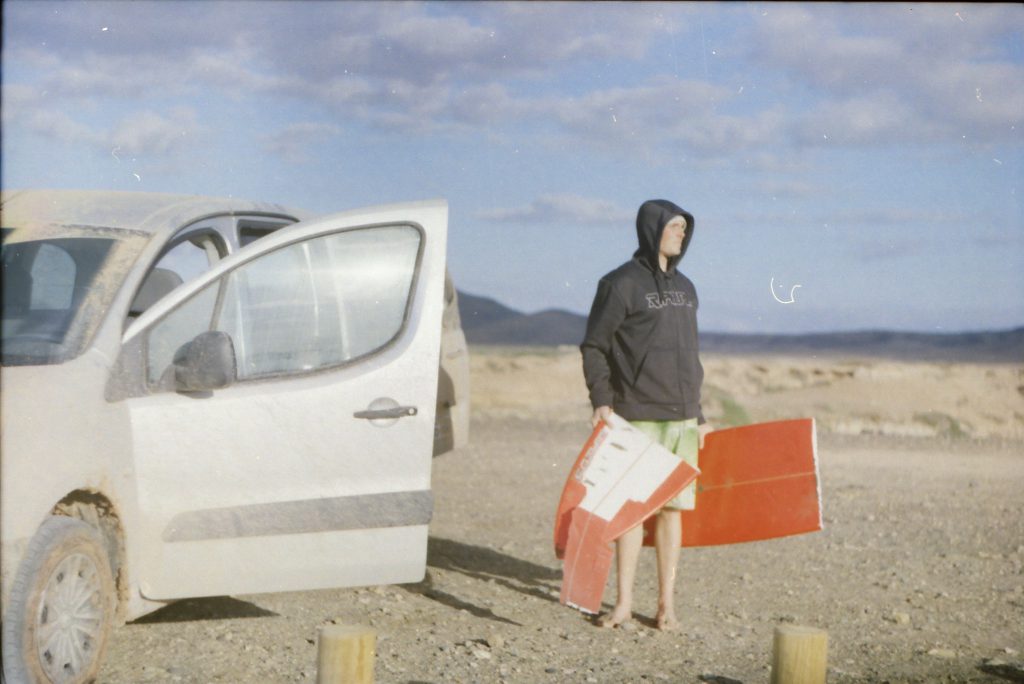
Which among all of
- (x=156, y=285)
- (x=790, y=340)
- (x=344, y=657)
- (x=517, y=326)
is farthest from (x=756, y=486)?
(x=517, y=326)

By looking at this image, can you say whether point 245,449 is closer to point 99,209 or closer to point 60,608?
point 60,608

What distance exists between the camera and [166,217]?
5.28 metres

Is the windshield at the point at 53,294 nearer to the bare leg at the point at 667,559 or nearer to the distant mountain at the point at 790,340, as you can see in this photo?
the bare leg at the point at 667,559

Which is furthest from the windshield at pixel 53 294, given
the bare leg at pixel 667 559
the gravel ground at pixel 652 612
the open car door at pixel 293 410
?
the bare leg at pixel 667 559

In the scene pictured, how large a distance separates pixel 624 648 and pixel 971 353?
67.1 metres

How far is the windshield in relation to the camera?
4.62 meters

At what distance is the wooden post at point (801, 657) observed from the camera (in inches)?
139

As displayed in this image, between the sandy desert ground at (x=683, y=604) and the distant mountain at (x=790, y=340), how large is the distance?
167ft

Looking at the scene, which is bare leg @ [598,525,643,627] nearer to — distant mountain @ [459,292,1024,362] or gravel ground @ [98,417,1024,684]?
gravel ground @ [98,417,1024,684]

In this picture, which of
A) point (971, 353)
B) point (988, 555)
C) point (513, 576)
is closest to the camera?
point (513, 576)

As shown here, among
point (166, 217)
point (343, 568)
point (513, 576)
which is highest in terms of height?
point (166, 217)

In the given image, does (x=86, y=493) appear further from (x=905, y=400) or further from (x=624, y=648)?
(x=905, y=400)

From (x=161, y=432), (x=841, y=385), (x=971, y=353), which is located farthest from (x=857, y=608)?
(x=971, y=353)

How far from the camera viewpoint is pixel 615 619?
586 cm
